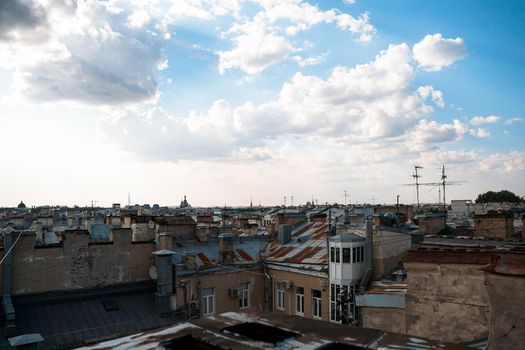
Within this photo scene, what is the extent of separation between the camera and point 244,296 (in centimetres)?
2069

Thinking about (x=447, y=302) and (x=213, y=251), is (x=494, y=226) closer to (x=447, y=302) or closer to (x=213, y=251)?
(x=213, y=251)

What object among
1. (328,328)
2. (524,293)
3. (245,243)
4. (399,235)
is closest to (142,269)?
(245,243)

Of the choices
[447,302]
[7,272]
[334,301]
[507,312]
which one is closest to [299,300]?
[334,301]

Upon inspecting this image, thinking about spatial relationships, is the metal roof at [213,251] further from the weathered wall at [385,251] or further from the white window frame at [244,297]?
the weathered wall at [385,251]


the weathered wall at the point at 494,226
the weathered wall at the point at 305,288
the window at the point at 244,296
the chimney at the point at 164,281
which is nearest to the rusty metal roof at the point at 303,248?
the weathered wall at the point at 305,288

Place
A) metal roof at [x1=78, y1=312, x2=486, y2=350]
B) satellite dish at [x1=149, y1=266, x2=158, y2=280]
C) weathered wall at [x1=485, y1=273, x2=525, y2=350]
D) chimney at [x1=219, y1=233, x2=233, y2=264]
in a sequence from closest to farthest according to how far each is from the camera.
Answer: metal roof at [x1=78, y1=312, x2=486, y2=350] → weathered wall at [x1=485, y1=273, x2=525, y2=350] → satellite dish at [x1=149, y1=266, x2=158, y2=280] → chimney at [x1=219, y1=233, x2=233, y2=264]

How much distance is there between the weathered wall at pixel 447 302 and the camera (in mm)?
9742

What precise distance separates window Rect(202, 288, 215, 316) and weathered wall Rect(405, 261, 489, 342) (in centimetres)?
1052

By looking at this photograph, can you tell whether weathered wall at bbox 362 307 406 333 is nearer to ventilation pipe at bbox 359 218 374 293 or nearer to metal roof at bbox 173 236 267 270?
ventilation pipe at bbox 359 218 374 293

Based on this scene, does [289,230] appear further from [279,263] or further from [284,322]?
[284,322]

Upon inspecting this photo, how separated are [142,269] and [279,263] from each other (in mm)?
6564

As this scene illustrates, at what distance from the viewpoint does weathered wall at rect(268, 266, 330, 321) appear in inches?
A: 733

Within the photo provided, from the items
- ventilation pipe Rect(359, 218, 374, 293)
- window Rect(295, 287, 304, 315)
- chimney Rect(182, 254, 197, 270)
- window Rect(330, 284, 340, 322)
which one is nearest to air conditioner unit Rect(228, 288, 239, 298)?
chimney Rect(182, 254, 197, 270)

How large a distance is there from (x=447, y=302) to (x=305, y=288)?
997 cm
